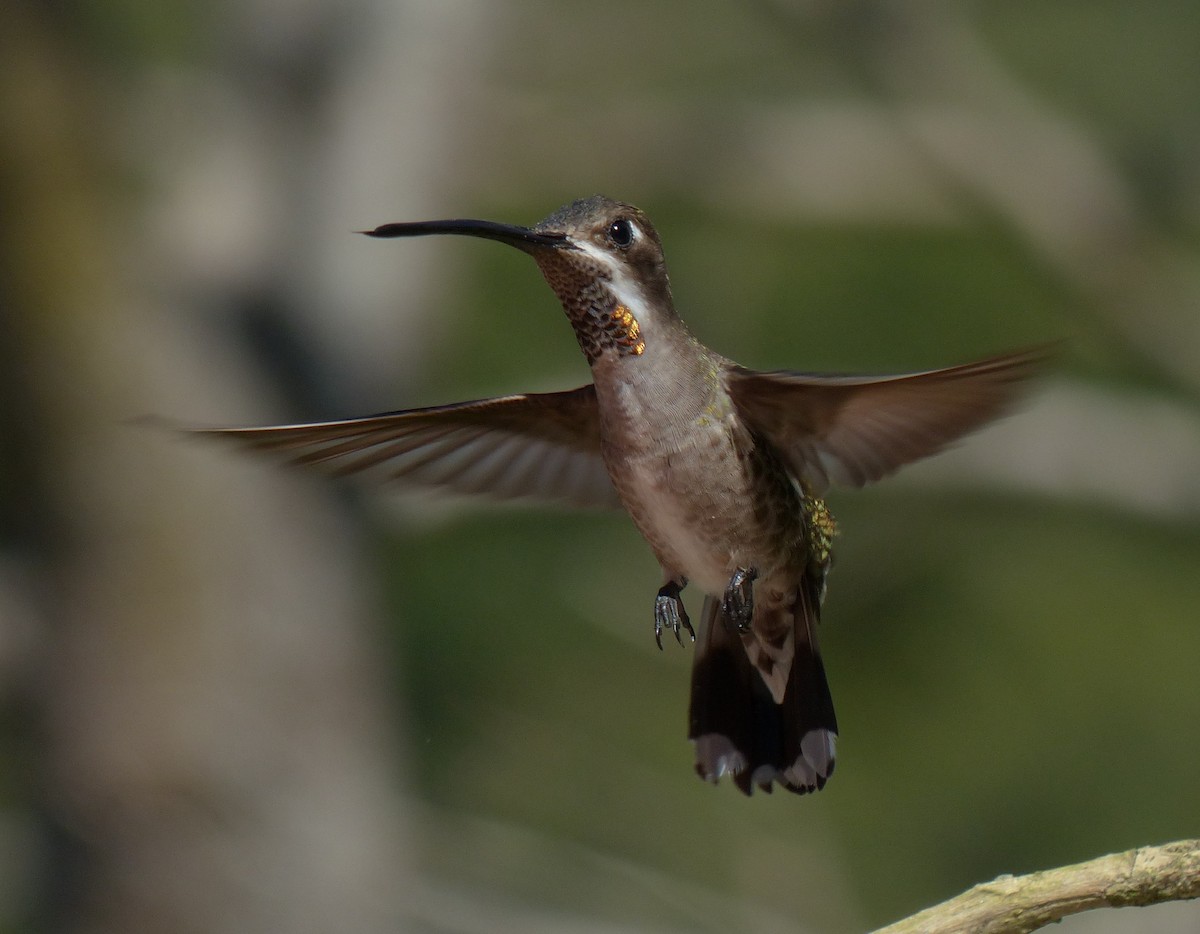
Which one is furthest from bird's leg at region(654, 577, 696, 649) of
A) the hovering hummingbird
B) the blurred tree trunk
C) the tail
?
the blurred tree trunk

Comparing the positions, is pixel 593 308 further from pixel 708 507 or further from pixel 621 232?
pixel 708 507

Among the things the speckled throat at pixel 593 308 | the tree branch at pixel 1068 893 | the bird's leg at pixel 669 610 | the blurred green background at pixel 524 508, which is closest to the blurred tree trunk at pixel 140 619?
the blurred green background at pixel 524 508

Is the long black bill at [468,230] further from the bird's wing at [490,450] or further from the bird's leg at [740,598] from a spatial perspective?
the bird's leg at [740,598]

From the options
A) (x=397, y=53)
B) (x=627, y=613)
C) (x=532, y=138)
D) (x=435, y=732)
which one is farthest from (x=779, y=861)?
(x=397, y=53)

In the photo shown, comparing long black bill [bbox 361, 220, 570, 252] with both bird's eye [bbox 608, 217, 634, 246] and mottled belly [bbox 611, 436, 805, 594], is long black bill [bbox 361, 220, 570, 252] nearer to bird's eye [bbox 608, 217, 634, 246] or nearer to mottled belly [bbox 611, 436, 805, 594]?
bird's eye [bbox 608, 217, 634, 246]

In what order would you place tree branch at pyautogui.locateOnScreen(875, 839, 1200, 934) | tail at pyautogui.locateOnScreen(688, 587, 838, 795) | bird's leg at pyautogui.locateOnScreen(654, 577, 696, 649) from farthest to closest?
tail at pyautogui.locateOnScreen(688, 587, 838, 795)
bird's leg at pyautogui.locateOnScreen(654, 577, 696, 649)
tree branch at pyautogui.locateOnScreen(875, 839, 1200, 934)

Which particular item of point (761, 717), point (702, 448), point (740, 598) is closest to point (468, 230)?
point (702, 448)
